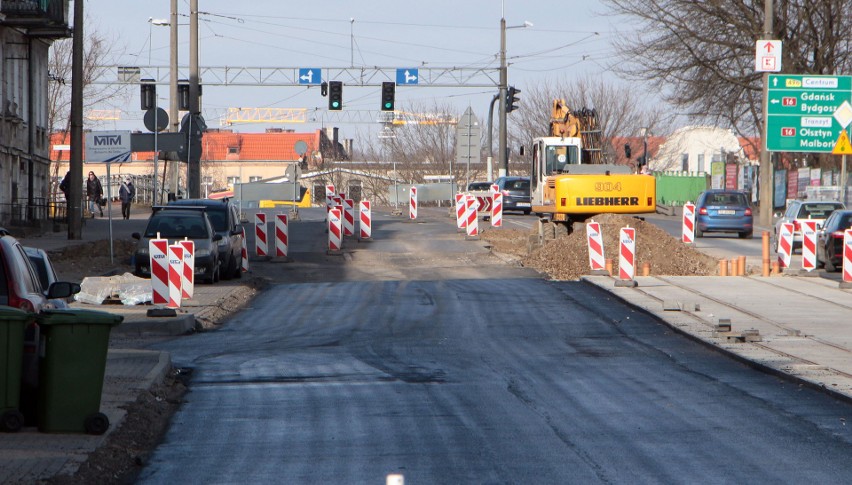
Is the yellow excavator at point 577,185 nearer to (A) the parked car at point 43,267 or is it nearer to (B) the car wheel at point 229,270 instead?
(B) the car wheel at point 229,270

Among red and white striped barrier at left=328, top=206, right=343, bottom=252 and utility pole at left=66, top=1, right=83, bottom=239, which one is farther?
red and white striped barrier at left=328, top=206, right=343, bottom=252

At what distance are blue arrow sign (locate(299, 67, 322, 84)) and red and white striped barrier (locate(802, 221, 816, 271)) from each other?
30162 millimetres

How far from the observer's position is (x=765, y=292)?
834 inches

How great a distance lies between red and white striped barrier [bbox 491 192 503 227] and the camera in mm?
40125

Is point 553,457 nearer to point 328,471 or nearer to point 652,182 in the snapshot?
point 328,471

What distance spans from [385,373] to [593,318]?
604cm

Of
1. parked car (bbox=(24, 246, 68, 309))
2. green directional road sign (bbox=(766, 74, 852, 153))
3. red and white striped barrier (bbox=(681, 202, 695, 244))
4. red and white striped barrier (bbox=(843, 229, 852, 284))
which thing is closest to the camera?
parked car (bbox=(24, 246, 68, 309))

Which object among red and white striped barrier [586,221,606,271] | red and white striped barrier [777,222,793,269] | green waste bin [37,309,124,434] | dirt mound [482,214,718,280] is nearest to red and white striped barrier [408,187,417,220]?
dirt mound [482,214,718,280]

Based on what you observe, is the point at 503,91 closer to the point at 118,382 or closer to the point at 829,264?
the point at 829,264

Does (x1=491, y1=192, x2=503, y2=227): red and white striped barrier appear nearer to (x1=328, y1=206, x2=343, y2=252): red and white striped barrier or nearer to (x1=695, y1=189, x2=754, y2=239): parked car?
(x1=695, y1=189, x2=754, y2=239): parked car

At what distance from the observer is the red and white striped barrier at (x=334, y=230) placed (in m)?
31.2

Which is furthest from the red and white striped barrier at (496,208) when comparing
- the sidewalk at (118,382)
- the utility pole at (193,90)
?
the sidewalk at (118,382)

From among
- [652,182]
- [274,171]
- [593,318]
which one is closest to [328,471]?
[593,318]

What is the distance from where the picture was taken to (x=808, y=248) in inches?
985
